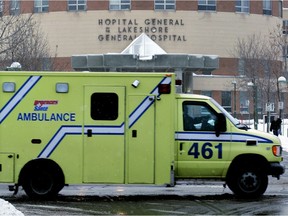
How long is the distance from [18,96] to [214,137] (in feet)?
12.7

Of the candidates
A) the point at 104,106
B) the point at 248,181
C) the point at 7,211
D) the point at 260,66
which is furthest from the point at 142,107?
the point at 260,66

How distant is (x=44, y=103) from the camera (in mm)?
13359

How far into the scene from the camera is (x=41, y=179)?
1340cm

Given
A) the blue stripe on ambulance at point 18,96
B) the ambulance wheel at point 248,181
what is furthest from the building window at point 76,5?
the ambulance wheel at point 248,181

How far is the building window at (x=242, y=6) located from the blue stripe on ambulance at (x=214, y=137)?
63828 mm

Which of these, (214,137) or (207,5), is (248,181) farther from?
(207,5)

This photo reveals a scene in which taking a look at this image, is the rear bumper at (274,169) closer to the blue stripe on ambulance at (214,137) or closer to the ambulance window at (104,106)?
the blue stripe on ambulance at (214,137)

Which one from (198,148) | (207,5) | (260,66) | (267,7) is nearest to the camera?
(198,148)

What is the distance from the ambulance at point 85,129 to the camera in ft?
43.6

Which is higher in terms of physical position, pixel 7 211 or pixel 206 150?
pixel 206 150

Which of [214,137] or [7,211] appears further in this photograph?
[214,137]

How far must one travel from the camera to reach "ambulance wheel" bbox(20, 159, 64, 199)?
13.4 m

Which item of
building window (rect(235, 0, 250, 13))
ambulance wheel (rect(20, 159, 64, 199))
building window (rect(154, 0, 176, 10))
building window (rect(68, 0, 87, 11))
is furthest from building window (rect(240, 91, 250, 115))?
ambulance wheel (rect(20, 159, 64, 199))

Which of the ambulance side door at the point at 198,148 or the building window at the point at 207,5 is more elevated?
the building window at the point at 207,5
